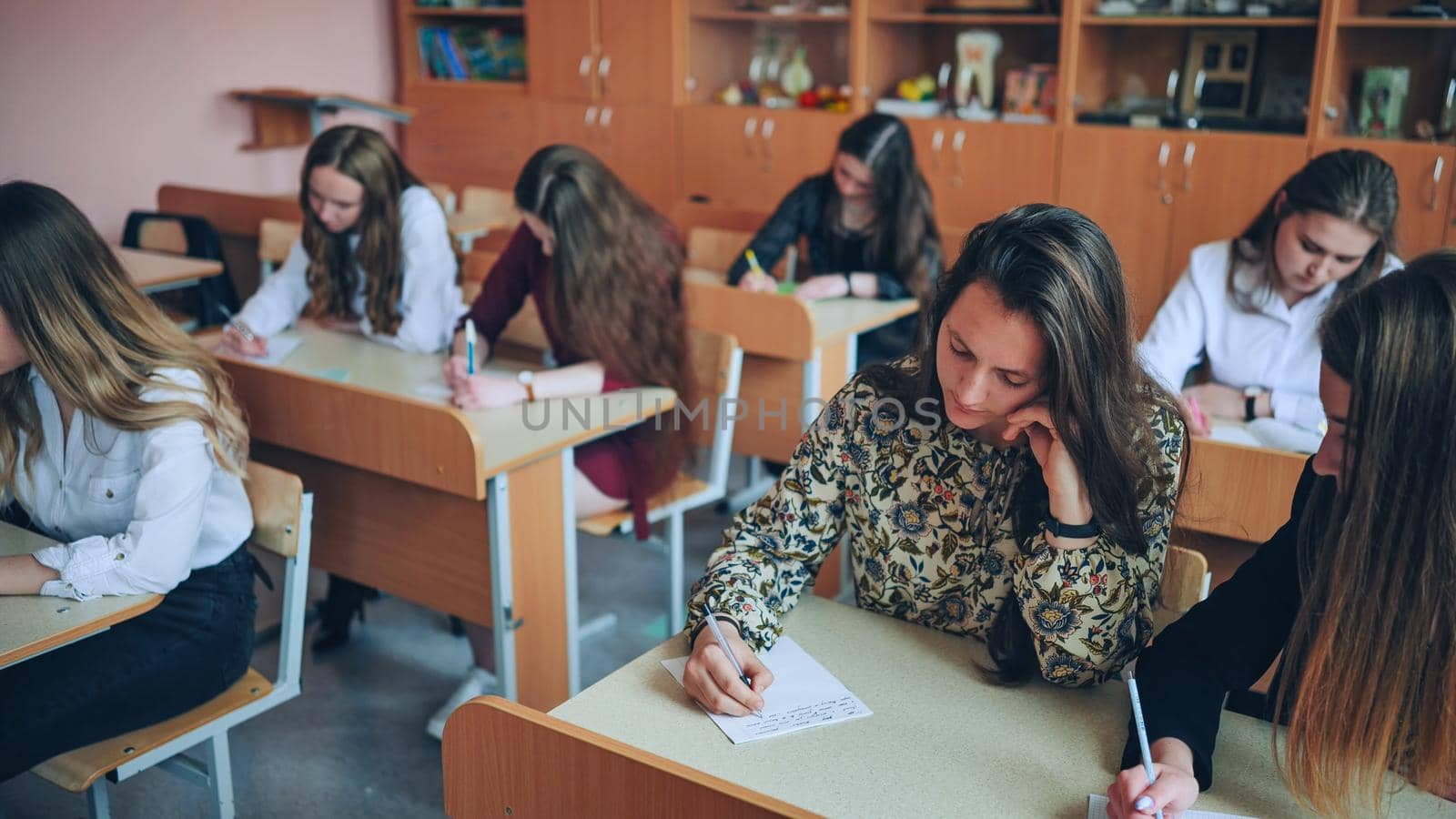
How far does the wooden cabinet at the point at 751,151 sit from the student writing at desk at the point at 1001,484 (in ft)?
10.6

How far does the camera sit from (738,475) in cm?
400

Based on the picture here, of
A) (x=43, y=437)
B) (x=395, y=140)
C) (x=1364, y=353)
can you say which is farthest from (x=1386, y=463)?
(x=395, y=140)

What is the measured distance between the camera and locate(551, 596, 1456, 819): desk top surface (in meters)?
1.14

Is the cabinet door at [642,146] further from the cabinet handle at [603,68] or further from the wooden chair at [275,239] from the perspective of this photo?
the wooden chair at [275,239]

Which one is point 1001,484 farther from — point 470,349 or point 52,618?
point 470,349

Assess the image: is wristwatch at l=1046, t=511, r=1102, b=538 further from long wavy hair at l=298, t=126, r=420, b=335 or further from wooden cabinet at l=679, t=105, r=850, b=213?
wooden cabinet at l=679, t=105, r=850, b=213

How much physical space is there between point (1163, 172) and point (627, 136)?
7.50 feet

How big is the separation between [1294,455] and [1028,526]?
2.12 feet

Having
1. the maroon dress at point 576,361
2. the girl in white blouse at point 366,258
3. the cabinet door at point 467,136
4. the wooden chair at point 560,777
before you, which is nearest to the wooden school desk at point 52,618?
the wooden chair at point 560,777

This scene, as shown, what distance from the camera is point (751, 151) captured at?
4.92m

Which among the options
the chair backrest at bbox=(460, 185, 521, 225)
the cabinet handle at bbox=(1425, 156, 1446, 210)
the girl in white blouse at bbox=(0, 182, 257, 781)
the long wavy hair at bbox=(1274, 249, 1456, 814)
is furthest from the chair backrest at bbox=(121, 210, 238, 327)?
the cabinet handle at bbox=(1425, 156, 1446, 210)

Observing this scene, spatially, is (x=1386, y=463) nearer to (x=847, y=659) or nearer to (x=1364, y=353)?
(x=1364, y=353)

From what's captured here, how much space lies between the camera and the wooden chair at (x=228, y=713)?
1.68 m

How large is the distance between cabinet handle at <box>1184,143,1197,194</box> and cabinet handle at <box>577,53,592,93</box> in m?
2.55
